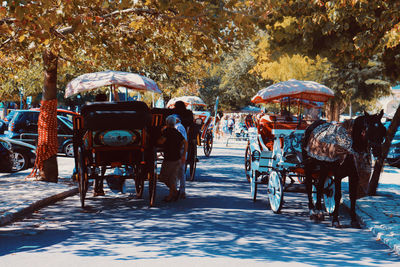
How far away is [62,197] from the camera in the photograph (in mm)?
11539

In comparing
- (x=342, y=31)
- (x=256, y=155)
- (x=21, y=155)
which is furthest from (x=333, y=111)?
(x=256, y=155)

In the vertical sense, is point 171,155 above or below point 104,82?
below

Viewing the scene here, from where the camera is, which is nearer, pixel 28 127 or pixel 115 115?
pixel 115 115

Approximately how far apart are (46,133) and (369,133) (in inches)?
312

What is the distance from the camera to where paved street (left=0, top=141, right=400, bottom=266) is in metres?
6.33

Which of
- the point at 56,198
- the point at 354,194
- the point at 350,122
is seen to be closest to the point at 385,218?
the point at 354,194

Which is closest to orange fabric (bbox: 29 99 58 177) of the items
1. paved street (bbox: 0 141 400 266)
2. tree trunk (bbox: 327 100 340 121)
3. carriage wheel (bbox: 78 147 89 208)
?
paved street (bbox: 0 141 400 266)

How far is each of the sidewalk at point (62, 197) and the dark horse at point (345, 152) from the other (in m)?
0.70

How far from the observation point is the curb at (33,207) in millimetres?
8633

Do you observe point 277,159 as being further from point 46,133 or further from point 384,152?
point 46,133

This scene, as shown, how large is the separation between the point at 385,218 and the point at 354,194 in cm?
102

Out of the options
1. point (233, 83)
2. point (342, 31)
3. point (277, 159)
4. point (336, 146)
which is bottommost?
point (277, 159)

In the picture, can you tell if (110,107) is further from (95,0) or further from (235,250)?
(235,250)

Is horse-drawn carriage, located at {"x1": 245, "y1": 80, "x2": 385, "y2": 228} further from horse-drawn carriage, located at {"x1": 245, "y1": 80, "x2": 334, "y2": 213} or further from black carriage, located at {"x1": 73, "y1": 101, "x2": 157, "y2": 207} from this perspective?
black carriage, located at {"x1": 73, "y1": 101, "x2": 157, "y2": 207}
